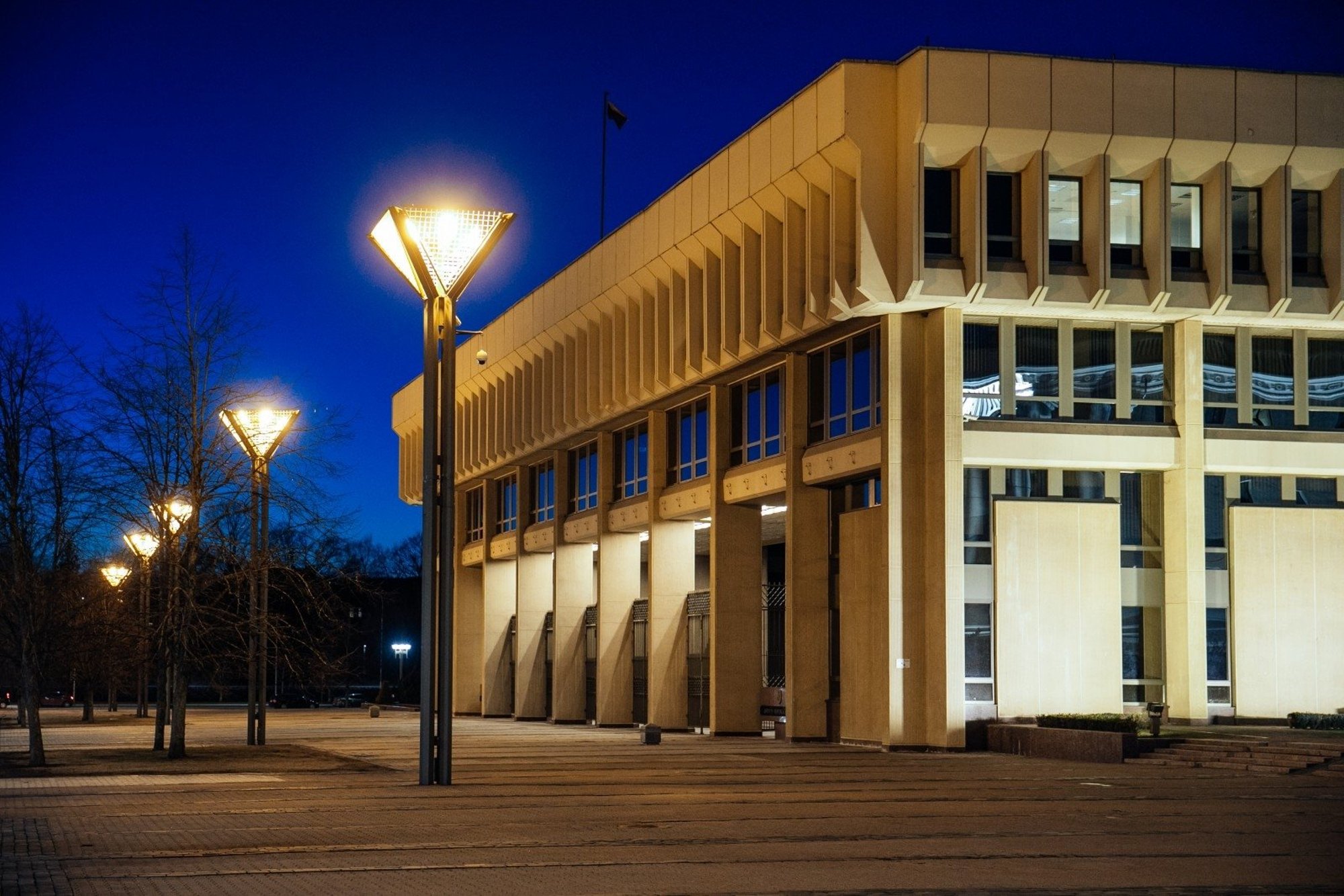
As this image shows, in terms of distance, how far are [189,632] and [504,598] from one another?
37.7m

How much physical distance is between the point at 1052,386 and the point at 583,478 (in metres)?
24.6

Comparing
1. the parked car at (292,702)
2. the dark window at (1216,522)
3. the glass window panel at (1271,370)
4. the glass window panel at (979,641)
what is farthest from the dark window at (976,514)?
the parked car at (292,702)

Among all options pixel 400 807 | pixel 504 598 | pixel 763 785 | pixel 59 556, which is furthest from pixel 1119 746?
pixel 504 598

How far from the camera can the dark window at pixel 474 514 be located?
72.5m

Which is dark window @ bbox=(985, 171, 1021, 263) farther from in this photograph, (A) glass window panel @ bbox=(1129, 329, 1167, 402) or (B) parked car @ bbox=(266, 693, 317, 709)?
(B) parked car @ bbox=(266, 693, 317, 709)

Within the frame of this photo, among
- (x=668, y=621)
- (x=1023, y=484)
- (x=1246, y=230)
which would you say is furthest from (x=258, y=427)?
(x=1246, y=230)

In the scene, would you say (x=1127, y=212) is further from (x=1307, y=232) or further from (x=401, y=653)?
(x=401, y=653)

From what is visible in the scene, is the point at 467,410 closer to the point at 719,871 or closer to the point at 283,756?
the point at 283,756

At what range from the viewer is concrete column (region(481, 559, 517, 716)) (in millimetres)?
69062

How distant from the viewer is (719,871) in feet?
47.6

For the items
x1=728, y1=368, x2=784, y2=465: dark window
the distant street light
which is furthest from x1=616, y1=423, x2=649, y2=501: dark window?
the distant street light

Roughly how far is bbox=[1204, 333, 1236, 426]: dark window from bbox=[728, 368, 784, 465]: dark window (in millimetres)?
10251

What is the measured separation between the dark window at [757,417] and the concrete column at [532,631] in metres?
19.7

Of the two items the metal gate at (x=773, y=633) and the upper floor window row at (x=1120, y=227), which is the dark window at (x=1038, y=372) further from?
the metal gate at (x=773, y=633)
